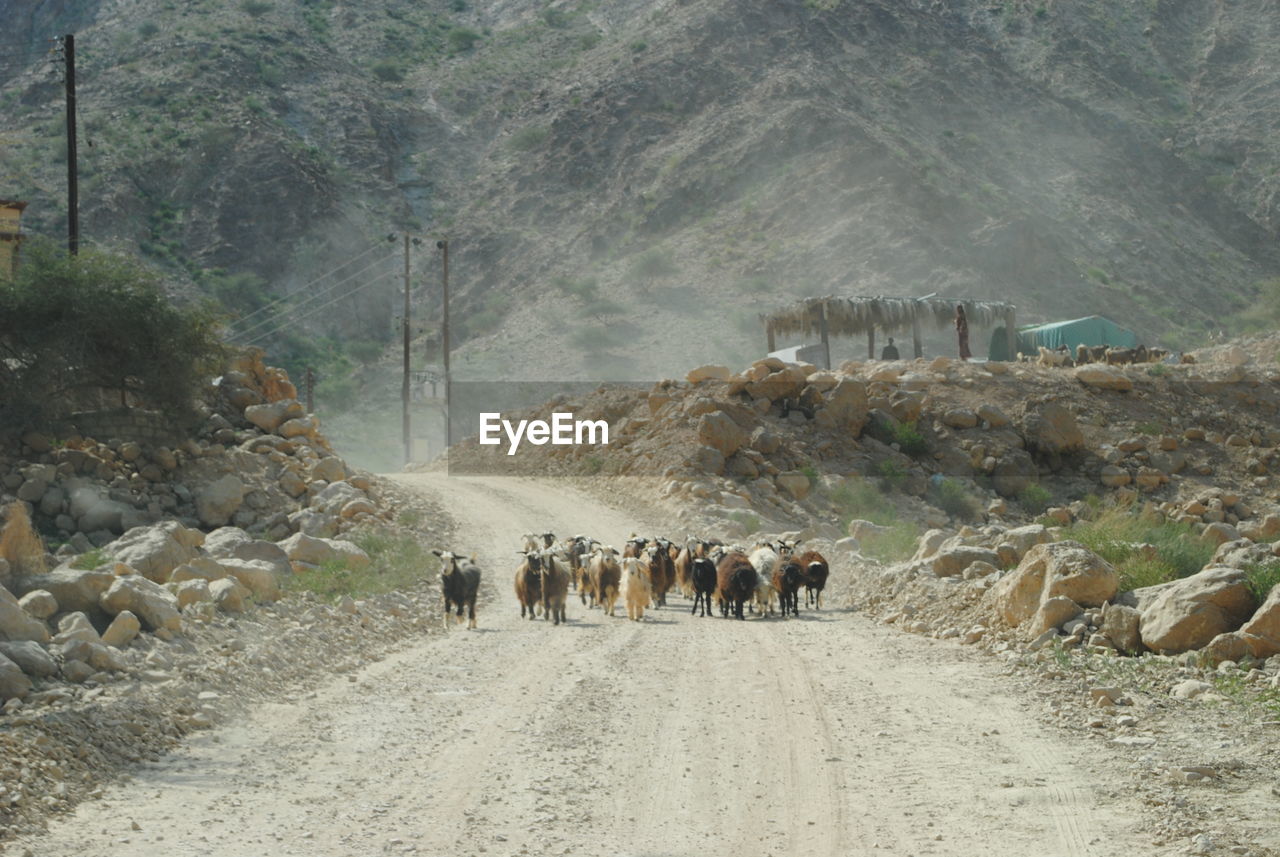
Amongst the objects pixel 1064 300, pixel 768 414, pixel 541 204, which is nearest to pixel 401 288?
pixel 541 204

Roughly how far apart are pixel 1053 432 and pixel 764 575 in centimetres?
2075

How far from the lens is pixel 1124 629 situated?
12289mm

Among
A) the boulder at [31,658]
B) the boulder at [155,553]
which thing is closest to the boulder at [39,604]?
the boulder at [31,658]

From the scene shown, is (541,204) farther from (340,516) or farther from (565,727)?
(565,727)

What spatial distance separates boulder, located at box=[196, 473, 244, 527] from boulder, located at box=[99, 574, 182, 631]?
43.6ft

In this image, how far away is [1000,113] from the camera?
81688 mm

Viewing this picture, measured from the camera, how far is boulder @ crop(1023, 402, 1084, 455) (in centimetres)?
3691

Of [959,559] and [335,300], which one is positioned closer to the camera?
[959,559]

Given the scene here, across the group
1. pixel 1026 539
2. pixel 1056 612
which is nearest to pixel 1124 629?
pixel 1056 612

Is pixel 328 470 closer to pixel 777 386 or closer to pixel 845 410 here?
pixel 777 386

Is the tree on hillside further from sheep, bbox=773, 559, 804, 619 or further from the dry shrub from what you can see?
sheep, bbox=773, 559, 804, 619

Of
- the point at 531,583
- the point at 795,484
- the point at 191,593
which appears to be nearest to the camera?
the point at 191,593

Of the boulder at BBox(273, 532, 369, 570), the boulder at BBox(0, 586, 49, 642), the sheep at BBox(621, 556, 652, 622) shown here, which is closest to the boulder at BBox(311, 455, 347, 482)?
the boulder at BBox(273, 532, 369, 570)

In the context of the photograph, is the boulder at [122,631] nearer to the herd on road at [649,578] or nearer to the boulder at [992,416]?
the herd on road at [649,578]
